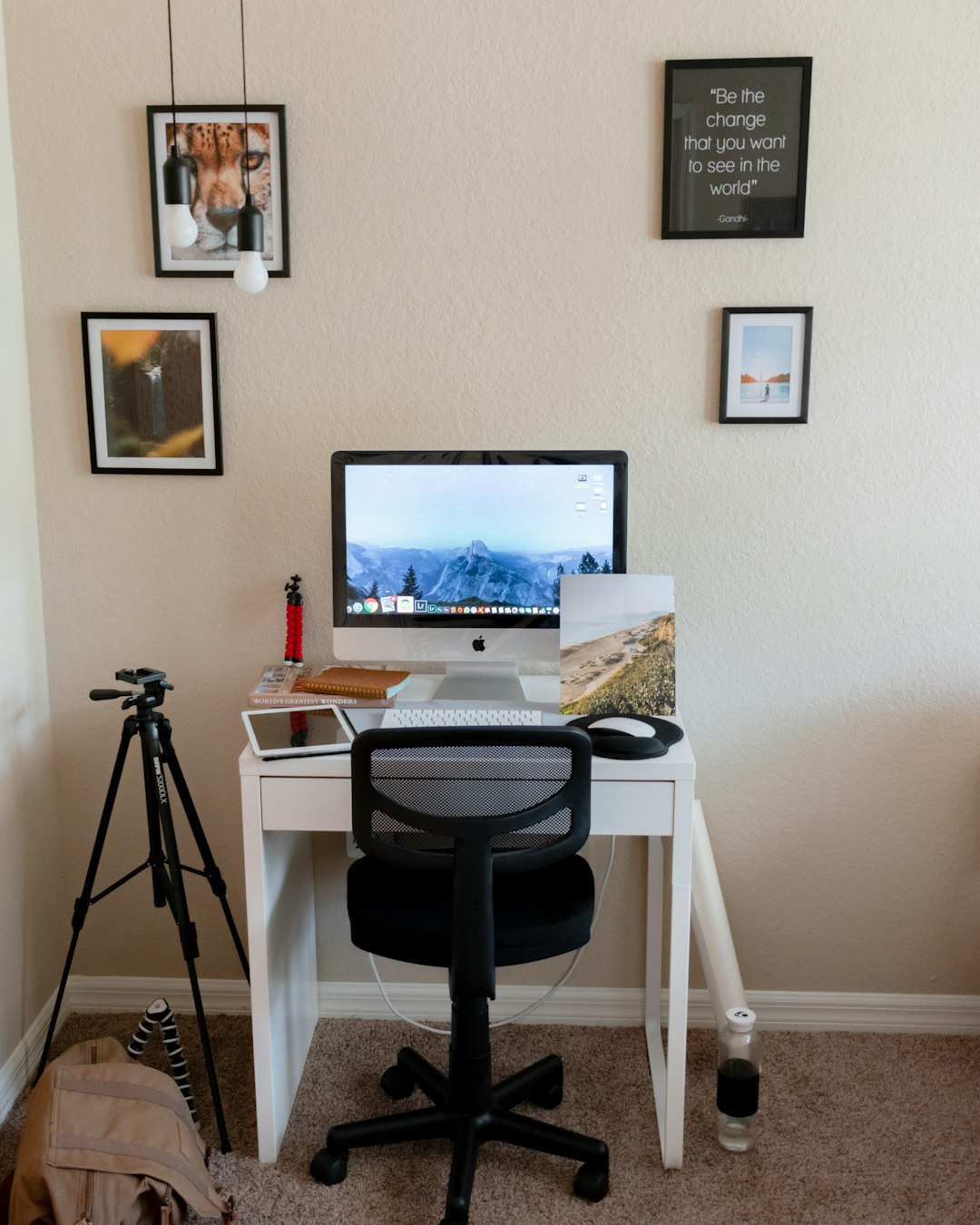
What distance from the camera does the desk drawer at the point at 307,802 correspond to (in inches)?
79.7

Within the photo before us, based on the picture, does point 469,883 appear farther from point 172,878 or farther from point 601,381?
point 601,381

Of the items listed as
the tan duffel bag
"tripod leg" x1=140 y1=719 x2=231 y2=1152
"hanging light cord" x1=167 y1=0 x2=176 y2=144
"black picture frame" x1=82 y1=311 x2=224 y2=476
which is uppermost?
"hanging light cord" x1=167 y1=0 x2=176 y2=144

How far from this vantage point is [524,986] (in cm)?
264

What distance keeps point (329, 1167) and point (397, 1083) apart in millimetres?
289

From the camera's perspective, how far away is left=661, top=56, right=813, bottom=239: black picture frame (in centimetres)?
227

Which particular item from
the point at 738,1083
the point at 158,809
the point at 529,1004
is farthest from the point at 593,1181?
the point at 158,809

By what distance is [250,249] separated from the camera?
6.61 feet

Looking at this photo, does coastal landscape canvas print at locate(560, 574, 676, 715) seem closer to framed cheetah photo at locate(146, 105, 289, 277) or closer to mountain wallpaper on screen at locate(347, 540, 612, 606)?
mountain wallpaper on screen at locate(347, 540, 612, 606)

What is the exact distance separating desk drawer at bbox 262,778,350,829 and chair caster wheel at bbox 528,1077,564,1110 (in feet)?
2.54

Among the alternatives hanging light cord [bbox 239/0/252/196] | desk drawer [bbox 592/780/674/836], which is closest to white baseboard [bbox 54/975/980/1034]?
desk drawer [bbox 592/780/674/836]

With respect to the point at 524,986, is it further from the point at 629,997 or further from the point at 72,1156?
the point at 72,1156

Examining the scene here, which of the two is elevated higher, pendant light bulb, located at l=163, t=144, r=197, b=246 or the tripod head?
pendant light bulb, located at l=163, t=144, r=197, b=246

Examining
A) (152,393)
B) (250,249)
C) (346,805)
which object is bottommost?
(346,805)

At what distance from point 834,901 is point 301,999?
4.16 feet
